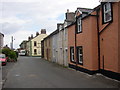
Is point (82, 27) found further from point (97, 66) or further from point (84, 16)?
point (97, 66)

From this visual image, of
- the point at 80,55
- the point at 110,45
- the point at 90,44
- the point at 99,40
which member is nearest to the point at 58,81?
the point at 90,44

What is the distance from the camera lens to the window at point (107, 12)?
35.5 ft

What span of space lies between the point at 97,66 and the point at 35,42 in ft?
153

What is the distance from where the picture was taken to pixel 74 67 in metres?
16.1

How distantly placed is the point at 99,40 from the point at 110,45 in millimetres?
1651

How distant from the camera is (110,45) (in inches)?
418

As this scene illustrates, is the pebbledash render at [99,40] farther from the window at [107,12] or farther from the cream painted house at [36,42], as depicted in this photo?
the cream painted house at [36,42]

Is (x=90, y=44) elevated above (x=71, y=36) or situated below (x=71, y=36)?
below

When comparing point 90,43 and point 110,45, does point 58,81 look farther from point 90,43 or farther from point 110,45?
point 110,45

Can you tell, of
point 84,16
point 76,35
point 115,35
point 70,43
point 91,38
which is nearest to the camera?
point 115,35

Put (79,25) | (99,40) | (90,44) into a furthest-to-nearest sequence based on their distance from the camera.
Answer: (79,25), (90,44), (99,40)

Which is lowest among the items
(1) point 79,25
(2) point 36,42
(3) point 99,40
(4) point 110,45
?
(4) point 110,45

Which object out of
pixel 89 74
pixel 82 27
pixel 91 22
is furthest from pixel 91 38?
pixel 89 74

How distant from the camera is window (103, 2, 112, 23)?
10.8m
